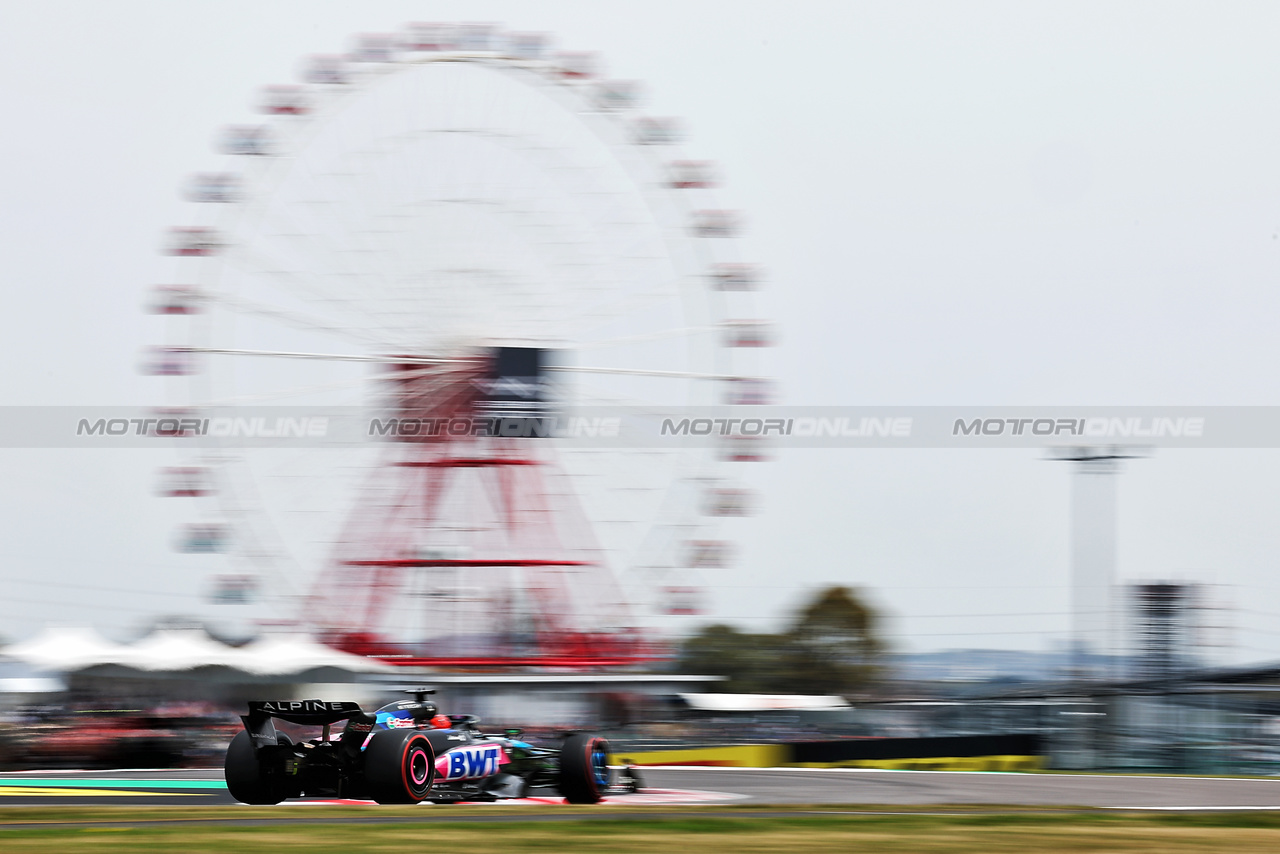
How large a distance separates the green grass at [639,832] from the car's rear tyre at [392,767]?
0.62 ft

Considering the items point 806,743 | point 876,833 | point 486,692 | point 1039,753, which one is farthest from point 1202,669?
point 876,833

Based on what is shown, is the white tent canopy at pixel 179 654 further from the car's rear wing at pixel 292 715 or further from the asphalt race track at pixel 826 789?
the car's rear wing at pixel 292 715

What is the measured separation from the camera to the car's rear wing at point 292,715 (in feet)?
42.4

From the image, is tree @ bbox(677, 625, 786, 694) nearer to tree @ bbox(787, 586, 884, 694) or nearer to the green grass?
tree @ bbox(787, 586, 884, 694)

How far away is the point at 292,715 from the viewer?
1293 centimetres

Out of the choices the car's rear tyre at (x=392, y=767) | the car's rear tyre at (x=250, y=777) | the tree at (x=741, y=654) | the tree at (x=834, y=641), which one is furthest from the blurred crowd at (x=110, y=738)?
the tree at (x=834, y=641)

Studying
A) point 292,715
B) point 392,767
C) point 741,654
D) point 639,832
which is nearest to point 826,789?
point 392,767

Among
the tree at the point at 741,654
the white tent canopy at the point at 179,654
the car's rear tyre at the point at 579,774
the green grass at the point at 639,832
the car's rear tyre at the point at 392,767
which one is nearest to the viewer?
the green grass at the point at 639,832

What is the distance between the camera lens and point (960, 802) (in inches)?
624

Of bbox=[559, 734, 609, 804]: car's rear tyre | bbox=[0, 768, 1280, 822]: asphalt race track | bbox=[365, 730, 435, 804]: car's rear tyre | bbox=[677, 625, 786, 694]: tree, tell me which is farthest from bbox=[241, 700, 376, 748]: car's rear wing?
bbox=[677, 625, 786, 694]: tree

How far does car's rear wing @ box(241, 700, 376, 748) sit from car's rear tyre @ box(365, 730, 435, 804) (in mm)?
351

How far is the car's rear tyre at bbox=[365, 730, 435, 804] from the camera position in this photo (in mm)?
12828

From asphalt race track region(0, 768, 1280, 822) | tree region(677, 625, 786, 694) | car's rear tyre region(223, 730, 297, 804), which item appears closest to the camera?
car's rear tyre region(223, 730, 297, 804)

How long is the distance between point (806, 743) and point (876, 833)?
15.1m
